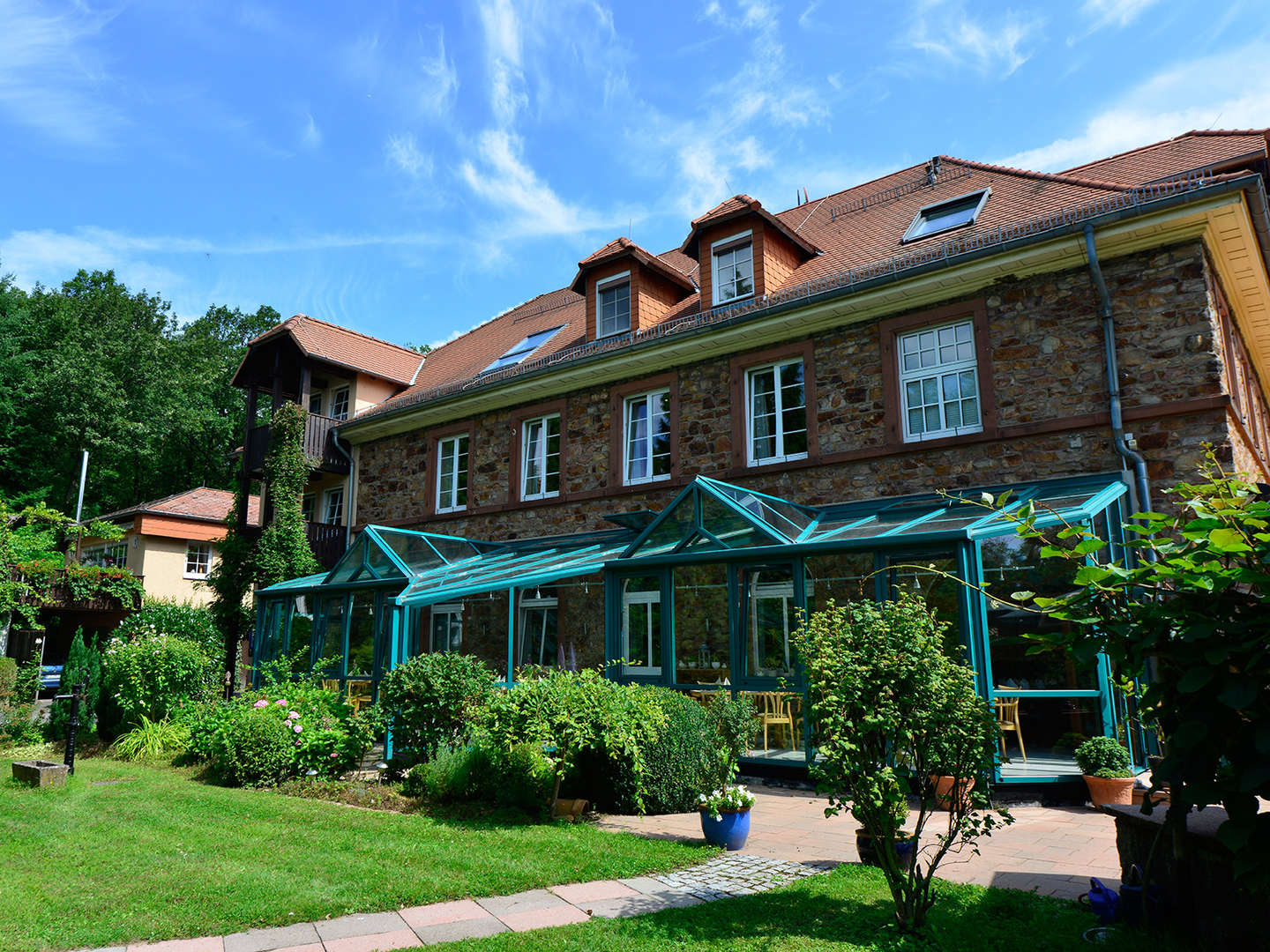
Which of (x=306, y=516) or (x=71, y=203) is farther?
(x=306, y=516)

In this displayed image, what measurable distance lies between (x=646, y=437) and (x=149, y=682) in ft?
25.5

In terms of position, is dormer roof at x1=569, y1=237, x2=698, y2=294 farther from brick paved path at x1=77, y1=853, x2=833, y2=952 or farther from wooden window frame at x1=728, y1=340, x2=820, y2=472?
brick paved path at x1=77, y1=853, x2=833, y2=952

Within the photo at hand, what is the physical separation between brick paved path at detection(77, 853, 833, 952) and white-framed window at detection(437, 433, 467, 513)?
10.9 m

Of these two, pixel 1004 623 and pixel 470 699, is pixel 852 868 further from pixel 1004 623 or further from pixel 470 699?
pixel 1004 623

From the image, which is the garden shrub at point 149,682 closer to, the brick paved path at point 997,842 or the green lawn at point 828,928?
the brick paved path at point 997,842

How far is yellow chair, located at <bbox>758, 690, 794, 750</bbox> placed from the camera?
9.57 m

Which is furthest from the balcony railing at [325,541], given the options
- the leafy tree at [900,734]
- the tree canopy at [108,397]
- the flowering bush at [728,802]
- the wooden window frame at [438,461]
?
the tree canopy at [108,397]

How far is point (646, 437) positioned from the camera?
13211 millimetres

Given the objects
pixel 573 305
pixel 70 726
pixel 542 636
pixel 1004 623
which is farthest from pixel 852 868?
pixel 573 305

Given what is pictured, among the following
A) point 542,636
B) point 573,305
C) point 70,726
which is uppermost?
point 573,305

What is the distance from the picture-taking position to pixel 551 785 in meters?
7.16

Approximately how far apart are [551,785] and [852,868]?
2765mm

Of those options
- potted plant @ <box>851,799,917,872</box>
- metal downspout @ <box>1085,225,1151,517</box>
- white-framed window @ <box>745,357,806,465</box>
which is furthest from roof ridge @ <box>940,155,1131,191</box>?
potted plant @ <box>851,799,917,872</box>

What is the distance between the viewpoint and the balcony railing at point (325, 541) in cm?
1677
